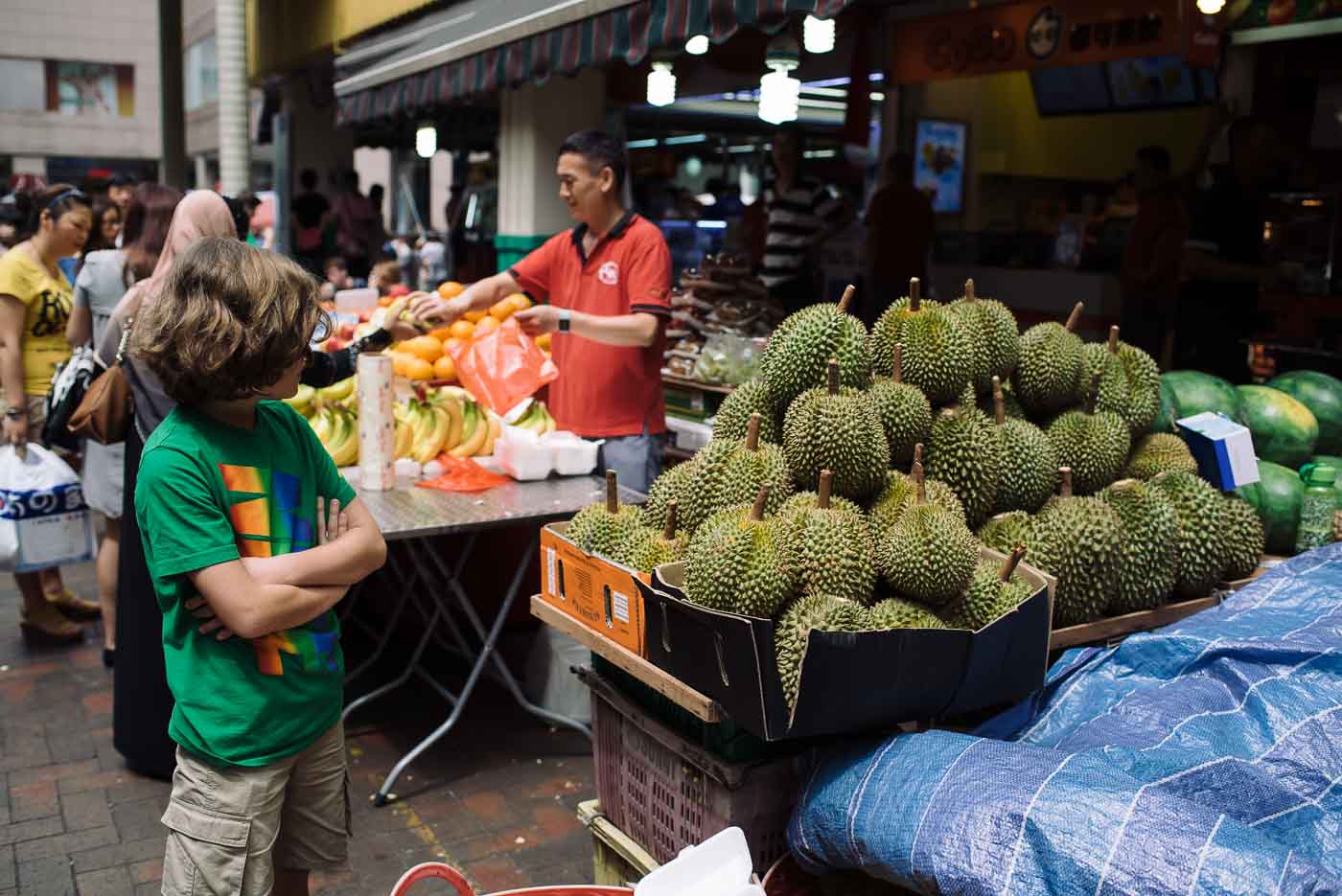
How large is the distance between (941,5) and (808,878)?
7156 mm

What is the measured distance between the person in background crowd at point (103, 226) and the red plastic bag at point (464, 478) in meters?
3.17

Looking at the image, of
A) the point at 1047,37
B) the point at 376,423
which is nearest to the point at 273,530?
the point at 376,423

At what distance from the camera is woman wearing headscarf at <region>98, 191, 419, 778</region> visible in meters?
3.20

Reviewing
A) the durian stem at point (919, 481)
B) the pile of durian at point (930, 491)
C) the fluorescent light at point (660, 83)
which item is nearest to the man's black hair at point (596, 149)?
the pile of durian at point (930, 491)

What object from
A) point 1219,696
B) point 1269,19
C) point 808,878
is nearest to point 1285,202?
point 1269,19

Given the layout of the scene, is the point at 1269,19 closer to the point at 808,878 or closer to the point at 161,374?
the point at 808,878

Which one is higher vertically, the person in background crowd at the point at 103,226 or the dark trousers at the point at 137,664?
the person in background crowd at the point at 103,226

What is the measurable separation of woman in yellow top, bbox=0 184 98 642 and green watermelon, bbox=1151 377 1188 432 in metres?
4.46

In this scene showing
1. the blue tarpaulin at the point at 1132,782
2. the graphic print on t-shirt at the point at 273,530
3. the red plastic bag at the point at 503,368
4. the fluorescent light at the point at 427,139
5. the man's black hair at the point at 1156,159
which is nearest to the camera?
the blue tarpaulin at the point at 1132,782

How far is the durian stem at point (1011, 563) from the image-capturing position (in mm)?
2389

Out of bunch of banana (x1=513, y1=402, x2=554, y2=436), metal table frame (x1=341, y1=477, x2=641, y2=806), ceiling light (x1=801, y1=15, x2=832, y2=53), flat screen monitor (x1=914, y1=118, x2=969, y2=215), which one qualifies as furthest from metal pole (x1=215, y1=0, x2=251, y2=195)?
bunch of banana (x1=513, y1=402, x2=554, y2=436)

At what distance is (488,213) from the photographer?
14148mm

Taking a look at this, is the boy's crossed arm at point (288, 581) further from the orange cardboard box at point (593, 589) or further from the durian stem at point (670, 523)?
the durian stem at point (670, 523)

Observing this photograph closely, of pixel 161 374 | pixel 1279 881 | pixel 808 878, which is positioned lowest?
pixel 808 878
